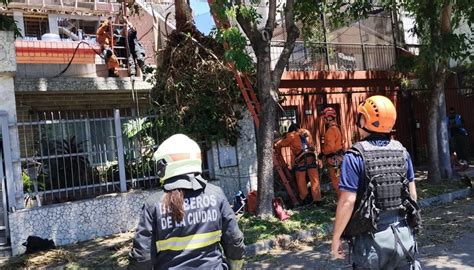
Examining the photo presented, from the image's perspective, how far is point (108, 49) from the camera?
10711 mm

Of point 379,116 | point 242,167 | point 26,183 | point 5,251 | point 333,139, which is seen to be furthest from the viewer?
point 242,167

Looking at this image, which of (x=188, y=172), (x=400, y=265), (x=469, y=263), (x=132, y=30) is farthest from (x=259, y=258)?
(x=132, y=30)

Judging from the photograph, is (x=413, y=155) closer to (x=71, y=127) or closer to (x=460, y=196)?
(x=460, y=196)

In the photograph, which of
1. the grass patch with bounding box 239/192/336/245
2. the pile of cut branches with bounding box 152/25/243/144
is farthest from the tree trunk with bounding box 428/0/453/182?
the pile of cut branches with bounding box 152/25/243/144

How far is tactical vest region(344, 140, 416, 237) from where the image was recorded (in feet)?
10.1

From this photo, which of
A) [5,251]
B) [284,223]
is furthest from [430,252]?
[5,251]

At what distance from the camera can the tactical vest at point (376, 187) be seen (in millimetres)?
3080

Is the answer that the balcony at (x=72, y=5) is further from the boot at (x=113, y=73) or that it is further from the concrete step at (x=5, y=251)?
the concrete step at (x=5, y=251)

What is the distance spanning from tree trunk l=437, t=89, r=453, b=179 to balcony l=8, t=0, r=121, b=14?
900 centimetres

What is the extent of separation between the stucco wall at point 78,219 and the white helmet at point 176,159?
466cm

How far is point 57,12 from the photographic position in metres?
14.9

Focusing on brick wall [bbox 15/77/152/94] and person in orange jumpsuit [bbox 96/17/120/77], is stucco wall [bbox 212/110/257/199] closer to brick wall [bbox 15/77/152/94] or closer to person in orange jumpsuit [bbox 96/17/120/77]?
brick wall [bbox 15/77/152/94]

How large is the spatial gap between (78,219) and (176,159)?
19.2 feet

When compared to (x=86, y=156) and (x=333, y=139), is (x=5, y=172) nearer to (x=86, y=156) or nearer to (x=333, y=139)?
(x=86, y=156)
